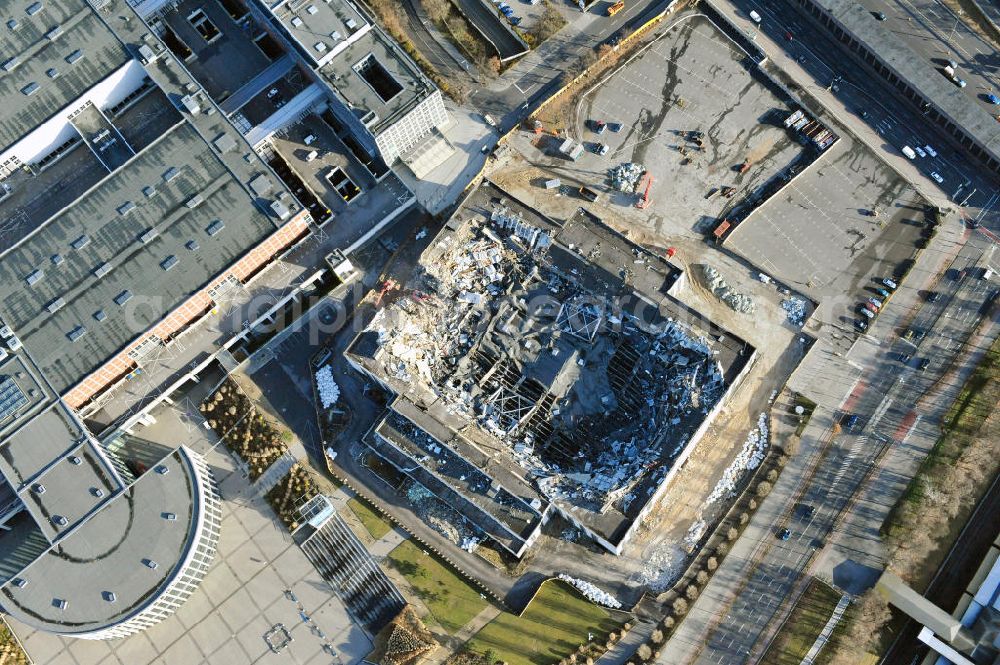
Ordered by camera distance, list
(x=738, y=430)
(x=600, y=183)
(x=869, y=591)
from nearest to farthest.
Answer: (x=869, y=591)
(x=738, y=430)
(x=600, y=183)

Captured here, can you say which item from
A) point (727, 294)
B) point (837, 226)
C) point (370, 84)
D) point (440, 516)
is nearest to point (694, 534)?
point (727, 294)

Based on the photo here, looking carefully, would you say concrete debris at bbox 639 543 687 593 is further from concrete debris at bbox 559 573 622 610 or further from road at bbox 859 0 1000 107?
→ road at bbox 859 0 1000 107

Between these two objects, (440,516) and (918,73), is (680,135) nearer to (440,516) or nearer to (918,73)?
(918,73)

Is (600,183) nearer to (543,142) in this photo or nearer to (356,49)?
(543,142)

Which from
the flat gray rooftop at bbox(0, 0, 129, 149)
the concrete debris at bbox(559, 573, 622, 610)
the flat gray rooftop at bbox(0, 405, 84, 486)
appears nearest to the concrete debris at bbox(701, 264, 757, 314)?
the concrete debris at bbox(559, 573, 622, 610)

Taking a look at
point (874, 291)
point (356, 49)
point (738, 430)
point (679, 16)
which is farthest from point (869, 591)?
point (356, 49)

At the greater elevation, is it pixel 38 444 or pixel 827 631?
pixel 827 631
